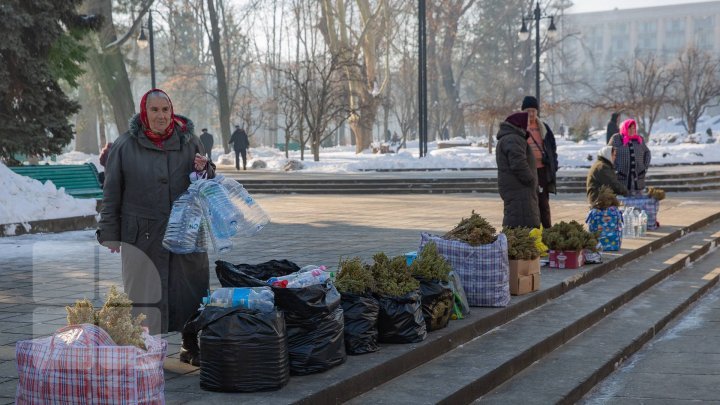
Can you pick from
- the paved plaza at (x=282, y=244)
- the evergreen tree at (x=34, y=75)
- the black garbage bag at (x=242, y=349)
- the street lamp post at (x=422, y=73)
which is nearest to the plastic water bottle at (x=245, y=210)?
the black garbage bag at (x=242, y=349)

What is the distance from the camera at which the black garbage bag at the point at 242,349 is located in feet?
16.2

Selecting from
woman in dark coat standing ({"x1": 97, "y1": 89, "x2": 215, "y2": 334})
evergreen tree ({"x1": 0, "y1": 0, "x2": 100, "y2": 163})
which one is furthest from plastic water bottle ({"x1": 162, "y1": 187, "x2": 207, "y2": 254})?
evergreen tree ({"x1": 0, "y1": 0, "x2": 100, "y2": 163})

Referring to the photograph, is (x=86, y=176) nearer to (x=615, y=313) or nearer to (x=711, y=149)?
(x=615, y=313)

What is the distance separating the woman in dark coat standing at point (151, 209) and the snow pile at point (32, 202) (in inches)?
329

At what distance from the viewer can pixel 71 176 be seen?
16.8m

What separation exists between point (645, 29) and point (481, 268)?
134 m

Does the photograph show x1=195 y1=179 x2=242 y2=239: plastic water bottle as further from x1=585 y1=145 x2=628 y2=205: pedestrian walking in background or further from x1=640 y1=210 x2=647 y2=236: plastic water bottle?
x1=640 y1=210 x2=647 y2=236: plastic water bottle

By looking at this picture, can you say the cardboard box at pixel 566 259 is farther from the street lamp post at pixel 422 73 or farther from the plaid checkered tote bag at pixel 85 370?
the street lamp post at pixel 422 73

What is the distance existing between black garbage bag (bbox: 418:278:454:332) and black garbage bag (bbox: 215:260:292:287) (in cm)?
109

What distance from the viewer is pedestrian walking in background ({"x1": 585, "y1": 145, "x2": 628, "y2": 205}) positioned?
12648 mm

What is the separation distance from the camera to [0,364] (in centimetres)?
567

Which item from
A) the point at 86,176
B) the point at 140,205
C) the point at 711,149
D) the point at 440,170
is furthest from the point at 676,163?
the point at 140,205

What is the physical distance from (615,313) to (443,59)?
59756 millimetres

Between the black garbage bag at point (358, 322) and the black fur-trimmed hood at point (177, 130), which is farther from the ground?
the black fur-trimmed hood at point (177, 130)
